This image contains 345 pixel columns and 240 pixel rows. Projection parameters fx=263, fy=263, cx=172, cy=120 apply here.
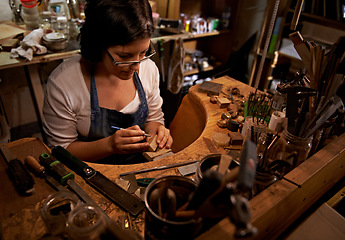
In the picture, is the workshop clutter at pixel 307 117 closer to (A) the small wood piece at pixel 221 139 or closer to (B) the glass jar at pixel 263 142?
(B) the glass jar at pixel 263 142

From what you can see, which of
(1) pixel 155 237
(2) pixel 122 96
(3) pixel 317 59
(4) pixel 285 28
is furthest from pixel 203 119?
(4) pixel 285 28

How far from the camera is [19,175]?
106cm

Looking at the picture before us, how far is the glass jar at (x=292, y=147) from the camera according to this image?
107 centimetres

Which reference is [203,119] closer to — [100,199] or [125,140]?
[125,140]

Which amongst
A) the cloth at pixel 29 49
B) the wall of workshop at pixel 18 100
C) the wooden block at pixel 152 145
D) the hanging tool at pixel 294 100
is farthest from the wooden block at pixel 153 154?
the wall of workshop at pixel 18 100

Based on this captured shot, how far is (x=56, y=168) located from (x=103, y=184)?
212 mm

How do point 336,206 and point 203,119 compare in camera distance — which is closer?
point 336,206

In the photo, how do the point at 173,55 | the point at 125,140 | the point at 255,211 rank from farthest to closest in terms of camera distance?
the point at 173,55 → the point at 125,140 → the point at 255,211

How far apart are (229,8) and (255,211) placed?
12.5 ft

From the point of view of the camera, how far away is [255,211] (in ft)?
2.72

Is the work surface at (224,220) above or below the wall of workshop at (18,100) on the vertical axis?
above

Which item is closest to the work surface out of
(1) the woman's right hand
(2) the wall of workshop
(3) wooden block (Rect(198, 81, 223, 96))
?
(1) the woman's right hand

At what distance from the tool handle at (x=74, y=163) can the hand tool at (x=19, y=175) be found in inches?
6.0

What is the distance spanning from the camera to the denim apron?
66.4 inches
